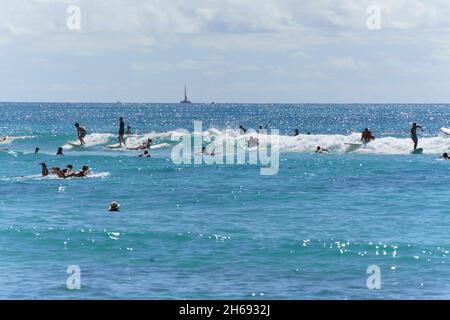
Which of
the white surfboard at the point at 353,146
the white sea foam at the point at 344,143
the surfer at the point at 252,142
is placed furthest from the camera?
the surfer at the point at 252,142

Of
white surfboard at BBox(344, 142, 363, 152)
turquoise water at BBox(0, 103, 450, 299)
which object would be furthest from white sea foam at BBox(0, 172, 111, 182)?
white surfboard at BBox(344, 142, 363, 152)

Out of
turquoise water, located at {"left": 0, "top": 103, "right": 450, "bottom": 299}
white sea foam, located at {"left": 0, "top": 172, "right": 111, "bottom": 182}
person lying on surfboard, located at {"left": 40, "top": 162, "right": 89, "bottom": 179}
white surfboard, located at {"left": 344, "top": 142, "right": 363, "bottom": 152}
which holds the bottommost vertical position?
turquoise water, located at {"left": 0, "top": 103, "right": 450, "bottom": 299}

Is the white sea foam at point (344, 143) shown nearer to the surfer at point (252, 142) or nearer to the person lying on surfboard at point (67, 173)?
the surfer at point (252, 142)

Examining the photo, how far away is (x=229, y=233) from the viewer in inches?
917

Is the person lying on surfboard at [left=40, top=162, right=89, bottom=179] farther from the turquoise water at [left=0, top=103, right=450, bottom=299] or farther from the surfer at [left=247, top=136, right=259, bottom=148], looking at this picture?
the surfer at [left=247, top=136, right=259, bottom=148]

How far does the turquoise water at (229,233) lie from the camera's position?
17188mm

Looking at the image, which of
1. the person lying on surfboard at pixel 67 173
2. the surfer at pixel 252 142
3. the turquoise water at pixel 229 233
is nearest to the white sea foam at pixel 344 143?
the surfer at pixel 252 142

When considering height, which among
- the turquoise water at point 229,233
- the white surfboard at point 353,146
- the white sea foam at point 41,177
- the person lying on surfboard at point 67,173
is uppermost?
the white surfboard at point 353,146

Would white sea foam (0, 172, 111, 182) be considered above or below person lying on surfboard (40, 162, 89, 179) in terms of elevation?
below

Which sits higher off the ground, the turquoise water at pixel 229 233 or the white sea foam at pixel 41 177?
the white sea foam at pixel 41 177

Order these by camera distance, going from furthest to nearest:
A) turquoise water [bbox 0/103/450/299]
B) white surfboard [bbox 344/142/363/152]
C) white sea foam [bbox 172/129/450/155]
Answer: white surfboard [bbox 344/142/363/152] < white sea foam [bbox 172/129/450/155] < turquoise water [bbox 0/103/450/299]

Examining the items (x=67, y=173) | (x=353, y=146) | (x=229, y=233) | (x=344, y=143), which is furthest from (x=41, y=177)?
(x=344, y=143)

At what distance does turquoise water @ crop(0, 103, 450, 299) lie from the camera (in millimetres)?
17188
